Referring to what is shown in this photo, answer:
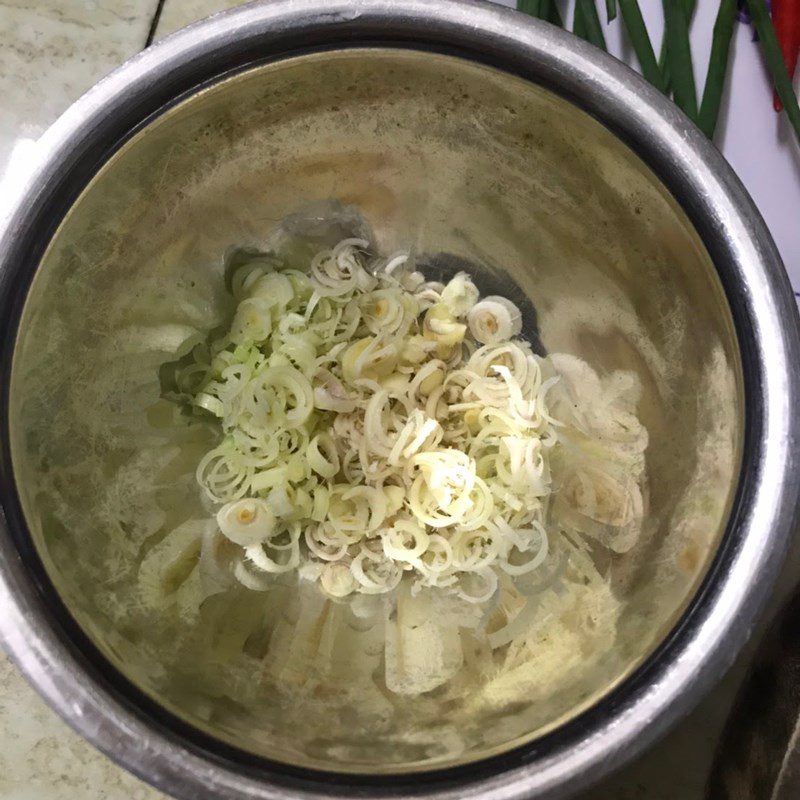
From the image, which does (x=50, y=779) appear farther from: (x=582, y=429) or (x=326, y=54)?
(x=326, y=54)

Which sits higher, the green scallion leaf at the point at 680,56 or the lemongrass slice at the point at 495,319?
the green scallion leaf at the point at 680,56

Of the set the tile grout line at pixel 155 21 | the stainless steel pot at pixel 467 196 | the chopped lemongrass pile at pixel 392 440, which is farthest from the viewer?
the tile grout line at pixel 155 21

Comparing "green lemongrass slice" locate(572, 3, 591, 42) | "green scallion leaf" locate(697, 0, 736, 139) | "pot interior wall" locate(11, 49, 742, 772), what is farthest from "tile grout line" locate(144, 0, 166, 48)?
"green scallion leaf" locate(697, 0, 736, 139)

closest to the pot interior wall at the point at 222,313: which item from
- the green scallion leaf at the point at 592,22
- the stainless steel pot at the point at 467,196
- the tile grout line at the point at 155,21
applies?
the stainless steel pot at the point at 467,196

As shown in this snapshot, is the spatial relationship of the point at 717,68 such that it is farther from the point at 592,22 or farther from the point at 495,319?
the point at 495,319

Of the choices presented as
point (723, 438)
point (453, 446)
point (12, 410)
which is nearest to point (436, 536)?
point (453, 446)

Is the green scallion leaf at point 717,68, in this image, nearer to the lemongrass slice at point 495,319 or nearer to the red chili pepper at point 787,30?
the red chili pepper at point 787,30

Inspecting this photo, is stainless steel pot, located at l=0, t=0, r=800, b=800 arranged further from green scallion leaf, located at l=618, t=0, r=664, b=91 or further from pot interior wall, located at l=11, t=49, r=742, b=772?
green scallion leaf, located at l=618, t=0, r=664, b=91
